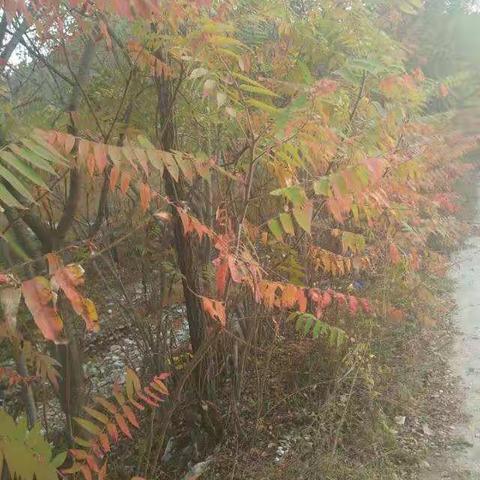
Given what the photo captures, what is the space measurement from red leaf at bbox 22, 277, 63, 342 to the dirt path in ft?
10.1

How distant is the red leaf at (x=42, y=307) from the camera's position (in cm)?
123

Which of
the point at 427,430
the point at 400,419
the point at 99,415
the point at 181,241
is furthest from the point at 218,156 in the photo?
the point at 427,430

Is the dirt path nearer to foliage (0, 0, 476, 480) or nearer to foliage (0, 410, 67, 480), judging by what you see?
foliage (0, 0, 476, 480)

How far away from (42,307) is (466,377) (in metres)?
4.55

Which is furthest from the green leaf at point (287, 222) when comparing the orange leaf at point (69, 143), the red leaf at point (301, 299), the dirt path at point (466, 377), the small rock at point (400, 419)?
the small rock at point (400, 419)

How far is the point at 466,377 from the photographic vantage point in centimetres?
491

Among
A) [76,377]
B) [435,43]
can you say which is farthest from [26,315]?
[435,43]

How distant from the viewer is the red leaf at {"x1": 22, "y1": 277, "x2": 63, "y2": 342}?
1.23 metres

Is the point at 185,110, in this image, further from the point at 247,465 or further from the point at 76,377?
the point at 247,465

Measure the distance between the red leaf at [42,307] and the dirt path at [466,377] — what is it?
10.1 ft

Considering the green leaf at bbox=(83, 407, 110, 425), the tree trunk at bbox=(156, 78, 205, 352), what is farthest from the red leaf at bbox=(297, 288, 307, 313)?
the green leaf at bbox=(83, 407, 110, 425)

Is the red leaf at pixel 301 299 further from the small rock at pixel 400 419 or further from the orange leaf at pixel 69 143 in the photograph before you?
the small rock at pixel 400 419

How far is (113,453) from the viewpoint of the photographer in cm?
384

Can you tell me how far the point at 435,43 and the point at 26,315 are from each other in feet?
42.6
